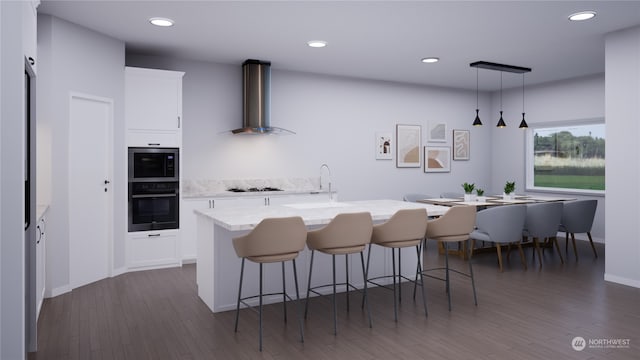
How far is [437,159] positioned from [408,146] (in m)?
0.73

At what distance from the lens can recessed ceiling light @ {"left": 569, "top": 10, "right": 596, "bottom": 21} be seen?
441 centimetres

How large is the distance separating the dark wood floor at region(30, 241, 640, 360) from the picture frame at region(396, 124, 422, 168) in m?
3.54

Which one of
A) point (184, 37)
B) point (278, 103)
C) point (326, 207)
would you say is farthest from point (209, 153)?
point (326, 207)

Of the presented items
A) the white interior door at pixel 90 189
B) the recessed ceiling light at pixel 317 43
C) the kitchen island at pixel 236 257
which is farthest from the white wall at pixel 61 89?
the recessed ceiling light at pixel 317 43

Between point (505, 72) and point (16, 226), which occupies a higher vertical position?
point (505, 72)

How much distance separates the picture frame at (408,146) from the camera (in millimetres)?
8234

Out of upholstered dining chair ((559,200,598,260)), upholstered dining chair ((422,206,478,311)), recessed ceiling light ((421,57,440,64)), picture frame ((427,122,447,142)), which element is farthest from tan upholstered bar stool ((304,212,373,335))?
picture frame ((427,122,447,142))

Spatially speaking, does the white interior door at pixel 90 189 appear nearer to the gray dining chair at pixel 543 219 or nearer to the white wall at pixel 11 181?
the white wall at pixel 11 181

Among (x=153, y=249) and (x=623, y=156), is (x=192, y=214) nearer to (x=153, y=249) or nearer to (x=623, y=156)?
(x=153, y=249)

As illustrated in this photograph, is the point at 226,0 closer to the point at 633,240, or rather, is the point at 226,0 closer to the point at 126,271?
the point at 126,271

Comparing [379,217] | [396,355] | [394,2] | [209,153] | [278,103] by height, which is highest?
[394,2]

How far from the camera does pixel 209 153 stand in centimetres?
656

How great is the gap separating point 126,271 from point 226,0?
335cm

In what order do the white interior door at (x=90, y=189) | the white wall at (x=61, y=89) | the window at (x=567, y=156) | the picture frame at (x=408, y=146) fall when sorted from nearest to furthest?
the white wall at (x=61, y=89), the white interior door at (x=90, y=189), the window at (x=567, y=156), the picture frame at (x=408, y=146)
